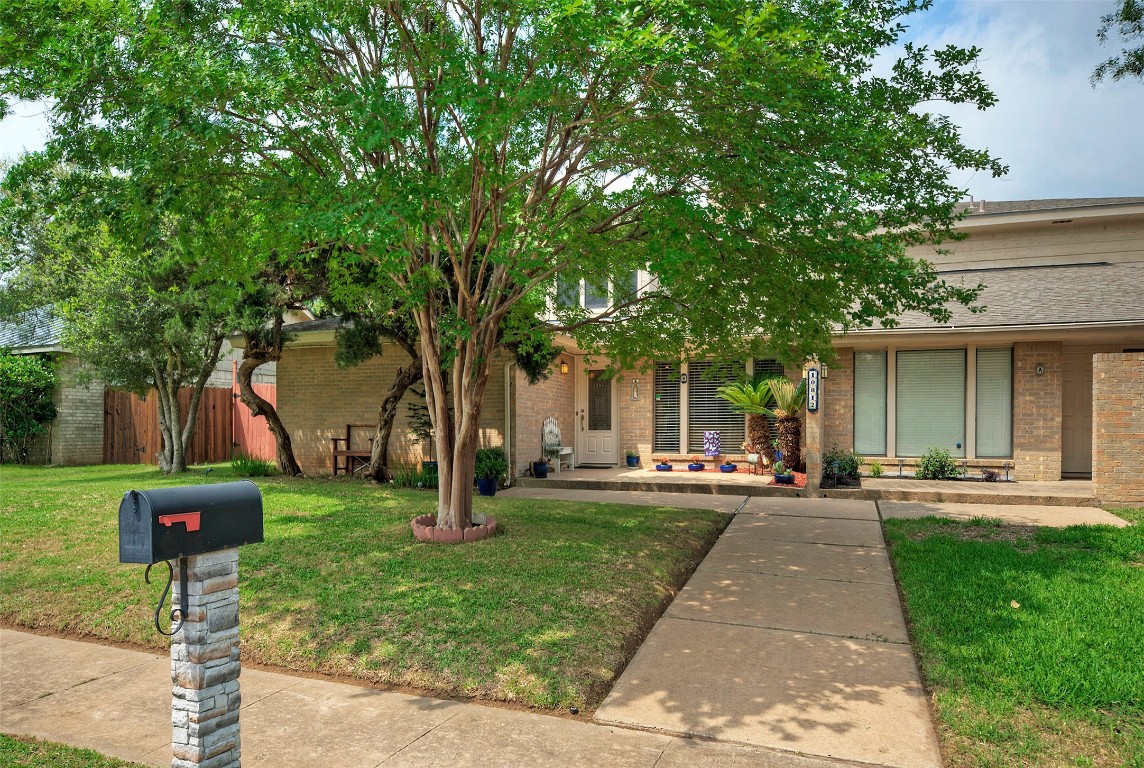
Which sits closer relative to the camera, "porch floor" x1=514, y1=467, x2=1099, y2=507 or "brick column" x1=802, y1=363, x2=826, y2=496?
"porch floor" x1=514, y1=467, x2=1099, y2=507

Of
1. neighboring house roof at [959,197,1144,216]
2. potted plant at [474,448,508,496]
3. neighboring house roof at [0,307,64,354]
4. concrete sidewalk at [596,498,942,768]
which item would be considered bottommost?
concrete sidewalk at [596,498,942,768]

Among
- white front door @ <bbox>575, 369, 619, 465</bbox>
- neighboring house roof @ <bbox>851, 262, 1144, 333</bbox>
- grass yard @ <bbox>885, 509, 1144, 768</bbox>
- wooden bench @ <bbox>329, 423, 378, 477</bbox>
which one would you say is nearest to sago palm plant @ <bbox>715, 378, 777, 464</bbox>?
neighboring house roof @ <bbox>851, 262, 1144, 333</bbox>

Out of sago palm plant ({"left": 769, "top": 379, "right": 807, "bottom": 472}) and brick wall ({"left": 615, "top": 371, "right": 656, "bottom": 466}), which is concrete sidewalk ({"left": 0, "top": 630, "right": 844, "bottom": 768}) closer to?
sago palm plant ({"left": 769, "top": 379, "right": 807, "bottom": 472})

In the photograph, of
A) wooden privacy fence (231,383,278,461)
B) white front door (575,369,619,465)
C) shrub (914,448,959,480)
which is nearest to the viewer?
shrub (914,448,959,480)

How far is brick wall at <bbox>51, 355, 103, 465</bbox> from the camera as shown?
17.8 metres

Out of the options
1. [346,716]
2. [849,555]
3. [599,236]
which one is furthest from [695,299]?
[346,716]

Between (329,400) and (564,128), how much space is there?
1019 centimetres

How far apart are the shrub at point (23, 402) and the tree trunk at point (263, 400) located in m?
7.18

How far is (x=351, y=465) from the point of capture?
47.5 ft

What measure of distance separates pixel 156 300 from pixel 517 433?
7419 mm

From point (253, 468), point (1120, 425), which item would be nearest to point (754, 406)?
point (1120, 425)

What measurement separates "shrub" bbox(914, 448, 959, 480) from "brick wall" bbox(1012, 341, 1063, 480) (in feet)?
3.45

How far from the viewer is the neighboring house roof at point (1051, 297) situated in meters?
11.7

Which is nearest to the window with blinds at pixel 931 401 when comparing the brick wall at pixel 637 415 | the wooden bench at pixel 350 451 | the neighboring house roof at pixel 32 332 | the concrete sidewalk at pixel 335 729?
the brick wall at pixel 637 415
